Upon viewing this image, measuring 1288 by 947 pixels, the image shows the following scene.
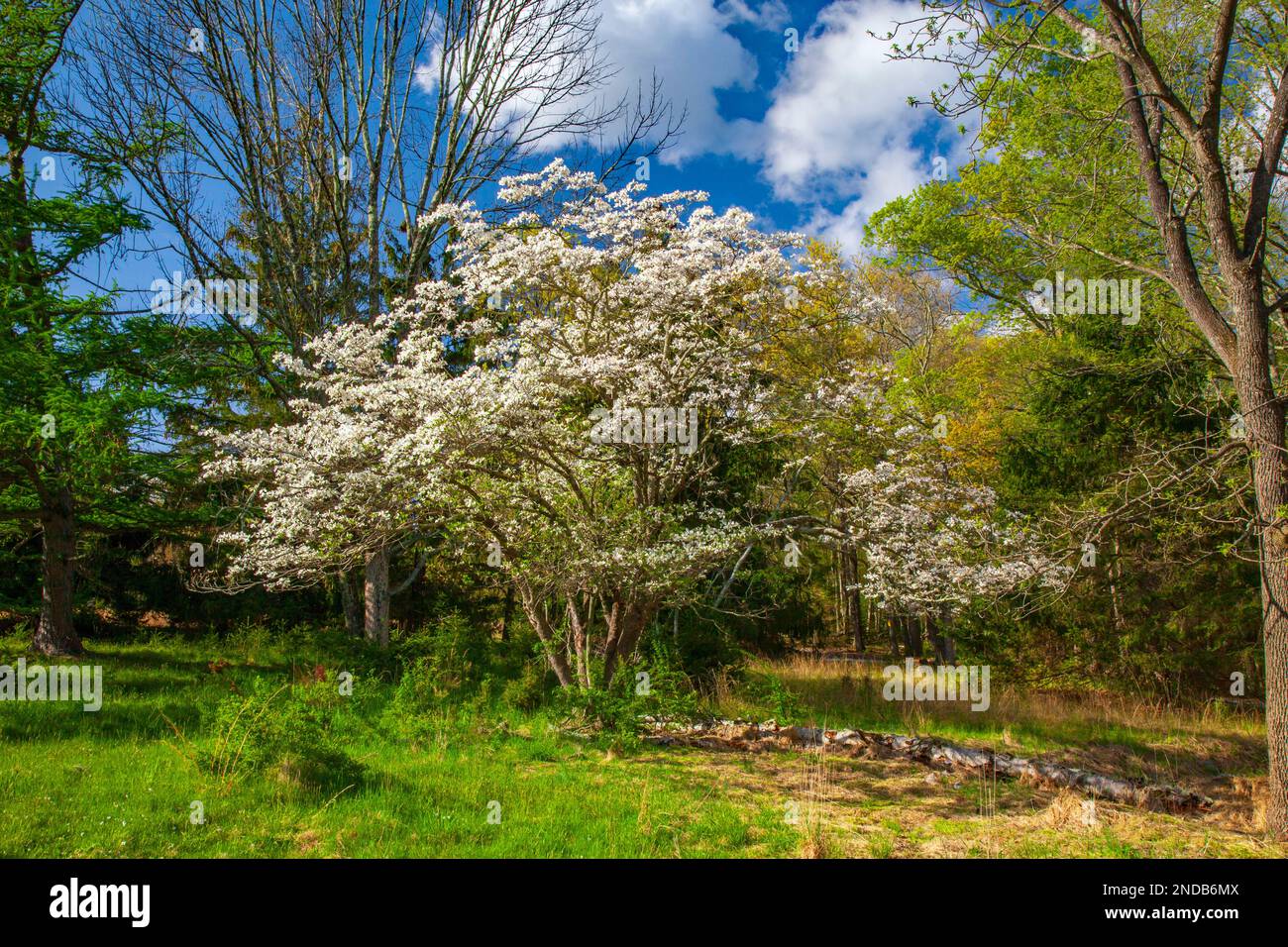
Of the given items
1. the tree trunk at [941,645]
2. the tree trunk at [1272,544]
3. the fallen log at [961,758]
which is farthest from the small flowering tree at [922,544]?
the tree trunk at [941,645]

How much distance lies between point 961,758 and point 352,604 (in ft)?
42.7

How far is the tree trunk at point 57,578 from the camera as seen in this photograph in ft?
38.8

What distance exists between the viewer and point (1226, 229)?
7.36 m

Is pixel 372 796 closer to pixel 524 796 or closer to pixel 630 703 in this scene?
pixel 524 796

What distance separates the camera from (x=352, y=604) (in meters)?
16.7

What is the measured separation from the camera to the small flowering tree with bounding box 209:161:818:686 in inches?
327

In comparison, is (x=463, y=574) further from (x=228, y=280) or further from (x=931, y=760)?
(x=931, y=760)

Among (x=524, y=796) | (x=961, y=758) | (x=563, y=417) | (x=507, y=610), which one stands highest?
(x=563, y=417)

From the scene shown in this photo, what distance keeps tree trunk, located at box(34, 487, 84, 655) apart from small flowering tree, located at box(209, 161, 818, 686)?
4773mm

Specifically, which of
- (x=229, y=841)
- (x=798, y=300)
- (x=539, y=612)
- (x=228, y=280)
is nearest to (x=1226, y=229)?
(x=798, y=300)

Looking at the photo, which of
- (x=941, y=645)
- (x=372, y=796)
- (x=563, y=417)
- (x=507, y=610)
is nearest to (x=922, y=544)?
(x=563, y=417)

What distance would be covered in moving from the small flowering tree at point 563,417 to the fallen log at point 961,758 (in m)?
1.60

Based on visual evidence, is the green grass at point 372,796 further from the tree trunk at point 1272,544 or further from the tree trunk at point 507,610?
the tree trunk at point 507,610

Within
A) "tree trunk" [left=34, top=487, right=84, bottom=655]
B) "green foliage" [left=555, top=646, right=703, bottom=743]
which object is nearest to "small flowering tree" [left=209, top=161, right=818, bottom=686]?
"green foliage" [left=555, top=646, right=703, bottom=743]
